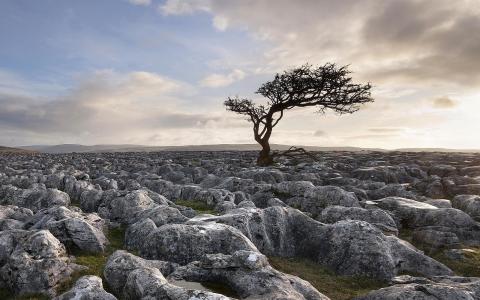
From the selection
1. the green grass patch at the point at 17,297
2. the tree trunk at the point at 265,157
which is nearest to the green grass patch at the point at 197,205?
the green grass patch at the point at 17,297

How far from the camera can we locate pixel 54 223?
14227mm

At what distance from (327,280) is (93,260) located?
7.27 metres

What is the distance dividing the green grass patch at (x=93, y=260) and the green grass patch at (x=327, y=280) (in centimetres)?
540

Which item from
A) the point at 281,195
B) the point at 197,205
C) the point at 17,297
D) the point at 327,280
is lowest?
the point at 327,280

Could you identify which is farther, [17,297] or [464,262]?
[464,262]

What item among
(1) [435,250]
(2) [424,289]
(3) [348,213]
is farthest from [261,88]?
(2) [424,289]

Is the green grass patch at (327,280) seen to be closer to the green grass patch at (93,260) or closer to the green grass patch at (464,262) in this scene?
the green grass patch at (464,262)

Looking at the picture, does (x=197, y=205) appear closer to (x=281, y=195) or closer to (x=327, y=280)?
(x=281, y=195)

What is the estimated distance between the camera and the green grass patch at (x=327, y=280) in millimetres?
12242

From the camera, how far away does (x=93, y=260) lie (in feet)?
43.4

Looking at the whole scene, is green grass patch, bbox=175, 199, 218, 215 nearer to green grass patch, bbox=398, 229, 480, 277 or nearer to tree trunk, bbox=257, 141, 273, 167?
green grass patch, bbox=398, 229, 480, 277

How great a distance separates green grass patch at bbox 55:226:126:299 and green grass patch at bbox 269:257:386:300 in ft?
17.7

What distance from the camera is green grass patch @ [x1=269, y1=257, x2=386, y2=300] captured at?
40.2ft

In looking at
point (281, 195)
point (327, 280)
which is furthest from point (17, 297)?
point (281, 195)
